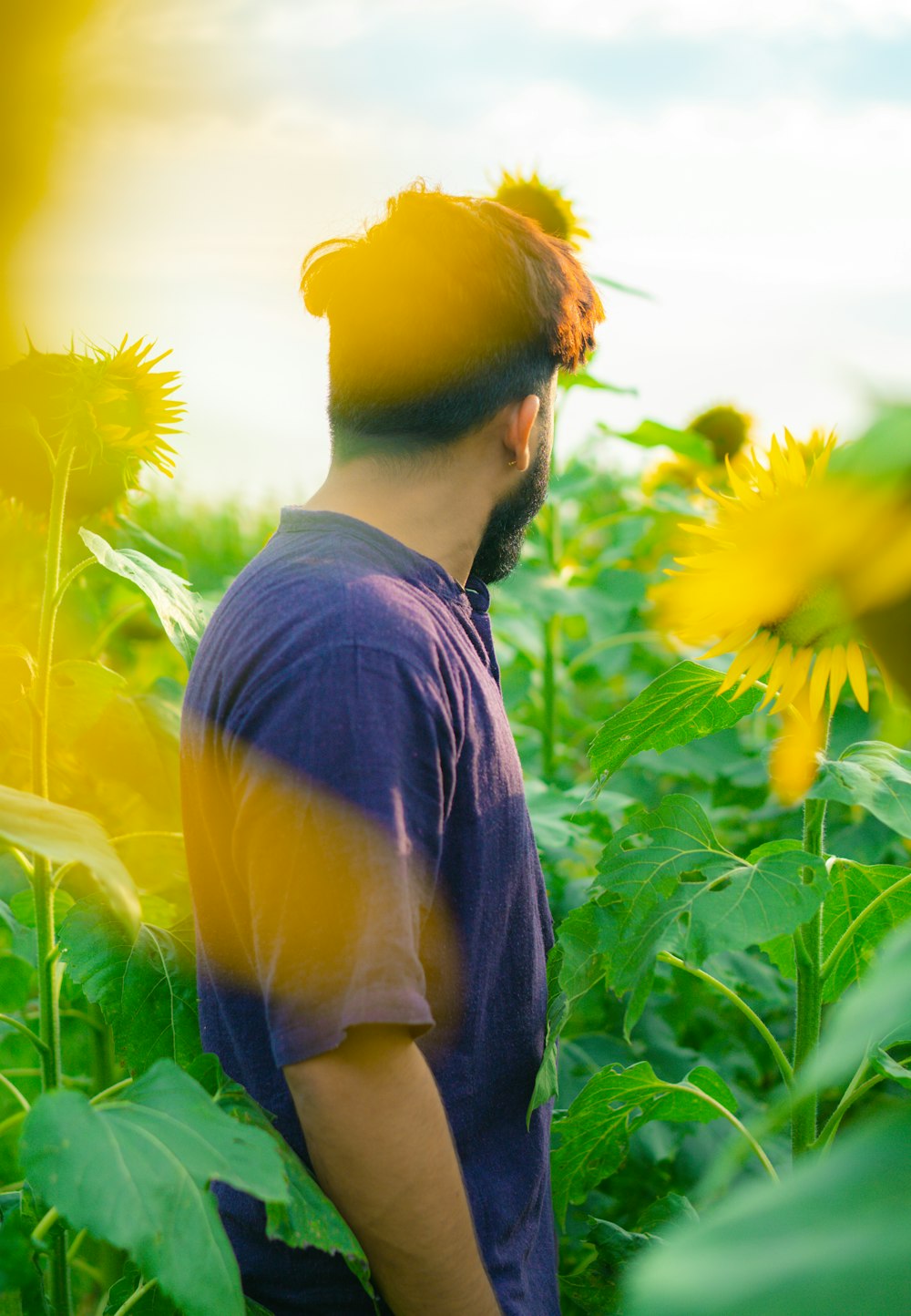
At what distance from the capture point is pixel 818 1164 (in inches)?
13.6

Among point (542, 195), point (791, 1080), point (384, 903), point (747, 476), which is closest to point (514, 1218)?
point (791, 1080)

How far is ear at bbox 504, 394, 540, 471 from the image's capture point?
4.35 feet

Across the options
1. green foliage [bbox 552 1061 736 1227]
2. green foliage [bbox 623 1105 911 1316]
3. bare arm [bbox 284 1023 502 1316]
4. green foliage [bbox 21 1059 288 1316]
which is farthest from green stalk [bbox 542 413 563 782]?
green foliage [bbox 623 1105 911 1316]

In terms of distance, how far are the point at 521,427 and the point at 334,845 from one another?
0.60m

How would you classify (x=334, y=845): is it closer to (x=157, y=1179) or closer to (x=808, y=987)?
(x=157, y=1179)

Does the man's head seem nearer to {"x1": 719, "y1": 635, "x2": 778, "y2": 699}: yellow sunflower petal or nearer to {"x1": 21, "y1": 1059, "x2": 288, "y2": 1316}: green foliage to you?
{"x1": 719, "y1": 635, "x2": 778, "y2": 699}: yellow sunflower petal

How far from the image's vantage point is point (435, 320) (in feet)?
A: 4.31

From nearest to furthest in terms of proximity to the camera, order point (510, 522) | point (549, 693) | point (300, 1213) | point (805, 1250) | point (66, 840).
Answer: point (805, 1250)
point (66, 840)
point (300, 1213)
point (510, 522)
point (549, 693)

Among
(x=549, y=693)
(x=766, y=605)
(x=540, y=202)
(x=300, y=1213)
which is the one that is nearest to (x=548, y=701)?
(x=549, y=693)

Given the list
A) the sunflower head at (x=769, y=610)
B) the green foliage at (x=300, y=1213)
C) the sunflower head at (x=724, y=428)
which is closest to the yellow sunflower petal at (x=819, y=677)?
the sunflower head at (x=769, y=610)

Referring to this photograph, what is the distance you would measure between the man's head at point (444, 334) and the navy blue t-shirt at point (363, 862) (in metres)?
0.15

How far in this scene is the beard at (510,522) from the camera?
4.51ft

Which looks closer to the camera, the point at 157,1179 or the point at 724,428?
the point at 157,1179

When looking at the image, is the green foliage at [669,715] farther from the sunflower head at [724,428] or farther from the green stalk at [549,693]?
the sunflower head at [724,428]
